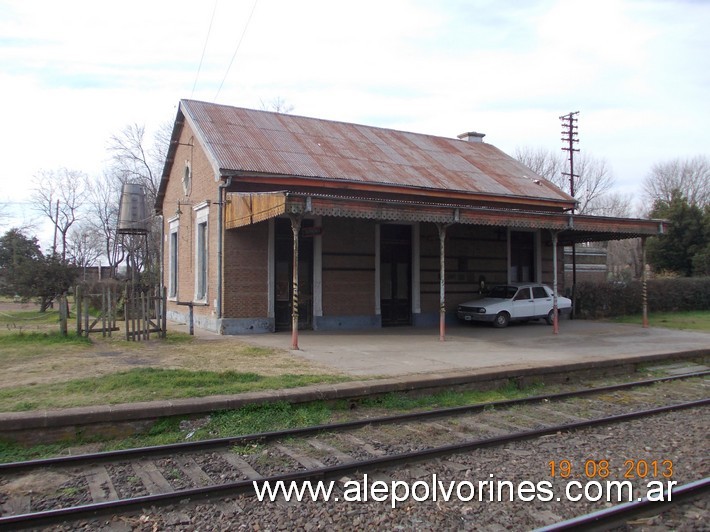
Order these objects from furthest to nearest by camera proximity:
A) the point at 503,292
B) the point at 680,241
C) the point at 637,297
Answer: the point at 680,241, the point at 637,297, the point at 503,292

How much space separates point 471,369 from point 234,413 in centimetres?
455

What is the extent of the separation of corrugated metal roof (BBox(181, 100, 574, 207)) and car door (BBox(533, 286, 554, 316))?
10.7ft

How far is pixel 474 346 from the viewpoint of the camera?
545 inches

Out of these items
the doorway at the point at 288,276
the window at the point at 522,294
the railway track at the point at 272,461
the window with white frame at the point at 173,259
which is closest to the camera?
the railway track at the point at 272,461

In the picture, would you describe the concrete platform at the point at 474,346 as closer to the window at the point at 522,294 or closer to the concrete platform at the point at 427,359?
the concrete platform at the point at 427,359

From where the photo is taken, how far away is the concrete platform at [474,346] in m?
11.0

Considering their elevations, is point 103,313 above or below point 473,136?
below

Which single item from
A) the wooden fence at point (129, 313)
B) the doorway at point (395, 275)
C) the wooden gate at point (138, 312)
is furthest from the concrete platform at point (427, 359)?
the wooden gate at point (138, 312)

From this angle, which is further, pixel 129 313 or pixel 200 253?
pixel 200 253

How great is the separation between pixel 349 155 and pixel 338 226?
316 centimetres

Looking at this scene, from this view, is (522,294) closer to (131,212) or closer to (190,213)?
(190,213)

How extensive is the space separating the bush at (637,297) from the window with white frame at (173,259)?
15800 mm

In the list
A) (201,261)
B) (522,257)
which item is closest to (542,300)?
(522,257)

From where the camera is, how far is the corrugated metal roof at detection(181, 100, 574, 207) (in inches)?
671
